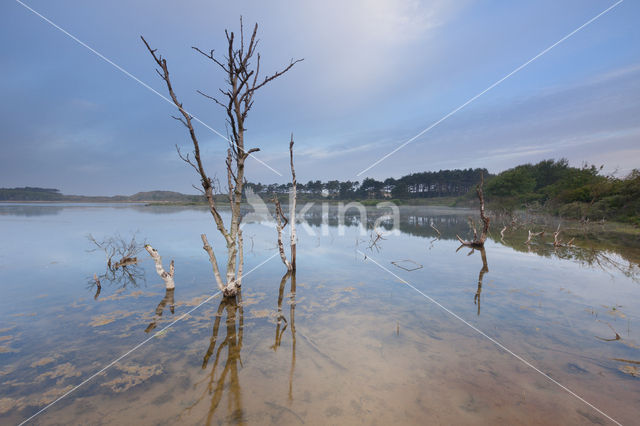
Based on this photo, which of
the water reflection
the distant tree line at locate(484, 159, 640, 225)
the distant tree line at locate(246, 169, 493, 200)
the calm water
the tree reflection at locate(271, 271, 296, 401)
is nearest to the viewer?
the calm water

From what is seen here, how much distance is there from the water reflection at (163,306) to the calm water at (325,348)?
1.5 inches

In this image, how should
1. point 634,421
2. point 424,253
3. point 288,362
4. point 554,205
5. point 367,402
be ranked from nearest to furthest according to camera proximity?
point 634,421, point 367,402, point 288,362, point 424,253, point 554,205

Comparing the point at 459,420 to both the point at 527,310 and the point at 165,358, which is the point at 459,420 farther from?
the point at 527,310

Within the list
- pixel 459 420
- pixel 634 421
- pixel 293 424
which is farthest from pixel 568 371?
pixel 293 424

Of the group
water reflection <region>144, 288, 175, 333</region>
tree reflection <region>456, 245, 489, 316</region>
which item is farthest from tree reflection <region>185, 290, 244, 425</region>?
tree reflection <region>456, 245, 489, 316</region>

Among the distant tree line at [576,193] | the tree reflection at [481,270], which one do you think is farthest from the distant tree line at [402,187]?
the tree reflection at [481,270]

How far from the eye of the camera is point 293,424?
12.7 ft

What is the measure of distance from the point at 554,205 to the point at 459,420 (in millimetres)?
52096

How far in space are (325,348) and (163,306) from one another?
592 centimetres

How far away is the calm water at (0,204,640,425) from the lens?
13.8 ft

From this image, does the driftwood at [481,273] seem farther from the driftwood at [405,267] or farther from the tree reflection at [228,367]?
the tree reflection at [228,367]

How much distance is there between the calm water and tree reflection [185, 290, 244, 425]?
0.11 feet

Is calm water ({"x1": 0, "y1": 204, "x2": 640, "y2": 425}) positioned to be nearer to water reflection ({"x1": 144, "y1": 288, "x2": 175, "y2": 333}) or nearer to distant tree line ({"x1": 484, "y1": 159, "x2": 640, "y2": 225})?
water reflection ({"x1": 144, "y1": 288, "x2": 175, "y2": 333})

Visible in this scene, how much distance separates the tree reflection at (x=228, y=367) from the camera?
4.21 m
